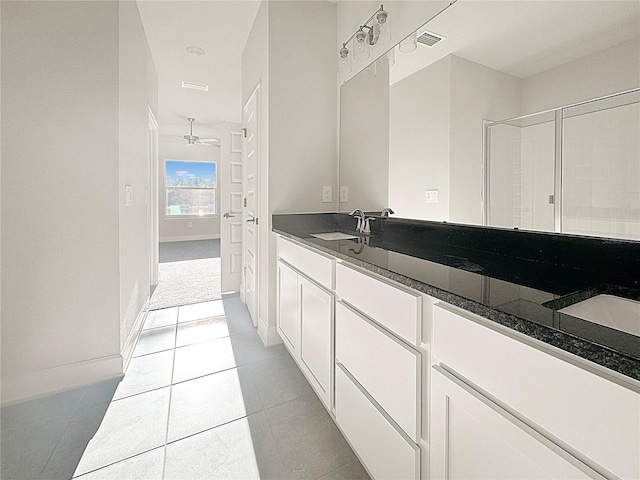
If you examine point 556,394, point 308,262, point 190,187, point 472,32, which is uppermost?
point 190,187

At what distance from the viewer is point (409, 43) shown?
1.63m

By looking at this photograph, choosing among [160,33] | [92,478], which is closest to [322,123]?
[160,33]

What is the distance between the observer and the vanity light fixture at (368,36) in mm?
1807

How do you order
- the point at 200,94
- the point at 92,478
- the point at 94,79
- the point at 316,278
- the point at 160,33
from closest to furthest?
1. the point at 92,478
2. the point at 316,278
3. the point at 94,79
4. the point at 160,33
5. the point at 200,94

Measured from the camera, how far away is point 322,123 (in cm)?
244

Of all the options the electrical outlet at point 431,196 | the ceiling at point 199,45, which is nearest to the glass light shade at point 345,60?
the ceiling at point 199,45

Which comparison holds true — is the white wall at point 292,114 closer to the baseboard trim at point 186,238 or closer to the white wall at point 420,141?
the white wall at point 420,141

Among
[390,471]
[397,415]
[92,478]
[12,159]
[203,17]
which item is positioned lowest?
[92,478]

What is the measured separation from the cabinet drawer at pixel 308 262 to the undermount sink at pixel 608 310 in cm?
83

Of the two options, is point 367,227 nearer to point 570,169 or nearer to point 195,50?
point 570,169

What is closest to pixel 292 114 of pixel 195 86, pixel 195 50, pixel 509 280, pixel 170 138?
pixel 195 50

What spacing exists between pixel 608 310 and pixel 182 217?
8.50 meters

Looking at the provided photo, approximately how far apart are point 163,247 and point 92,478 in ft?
21.6

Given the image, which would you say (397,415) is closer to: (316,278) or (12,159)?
(316,278)
